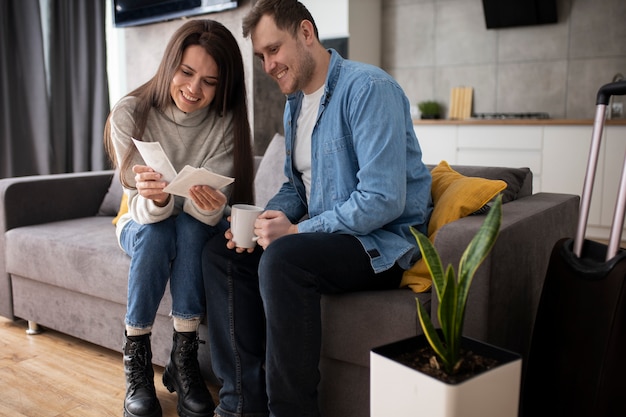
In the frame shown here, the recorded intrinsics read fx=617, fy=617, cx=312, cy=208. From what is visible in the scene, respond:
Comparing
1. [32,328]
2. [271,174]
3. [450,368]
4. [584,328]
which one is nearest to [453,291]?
[450,368]

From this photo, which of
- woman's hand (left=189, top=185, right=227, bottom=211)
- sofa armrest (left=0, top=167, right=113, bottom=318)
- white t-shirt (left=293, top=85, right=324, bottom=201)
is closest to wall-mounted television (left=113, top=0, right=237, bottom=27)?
sofa armrest (left=0, top=167, right=113, bottom=318)

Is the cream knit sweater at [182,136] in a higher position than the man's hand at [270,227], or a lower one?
higher

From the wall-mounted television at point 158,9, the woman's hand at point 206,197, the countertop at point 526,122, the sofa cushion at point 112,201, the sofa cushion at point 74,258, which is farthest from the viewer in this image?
the countertop at point 526,122

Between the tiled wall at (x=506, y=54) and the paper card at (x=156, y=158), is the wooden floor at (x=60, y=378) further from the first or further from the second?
the tiled wall at (x=506, y=54)

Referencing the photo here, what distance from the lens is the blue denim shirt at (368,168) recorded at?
147 cm

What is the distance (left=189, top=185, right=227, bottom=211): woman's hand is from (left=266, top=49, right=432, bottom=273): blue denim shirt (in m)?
0.26

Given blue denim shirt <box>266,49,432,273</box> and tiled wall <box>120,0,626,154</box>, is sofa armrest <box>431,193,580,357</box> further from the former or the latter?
tiled wall <box>120,0,626,154</box>

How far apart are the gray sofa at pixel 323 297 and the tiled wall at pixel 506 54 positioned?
3093 mm

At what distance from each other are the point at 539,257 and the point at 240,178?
0.92 metres

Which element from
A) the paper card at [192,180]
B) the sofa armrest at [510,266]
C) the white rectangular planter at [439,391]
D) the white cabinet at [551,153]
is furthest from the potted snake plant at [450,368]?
the white cabinet at [551,153]

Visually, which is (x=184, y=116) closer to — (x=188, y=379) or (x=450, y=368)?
(x=188, y=379)

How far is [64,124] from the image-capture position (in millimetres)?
4301

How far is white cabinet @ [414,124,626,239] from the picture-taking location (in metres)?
4.17

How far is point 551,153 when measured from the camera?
434 cm
